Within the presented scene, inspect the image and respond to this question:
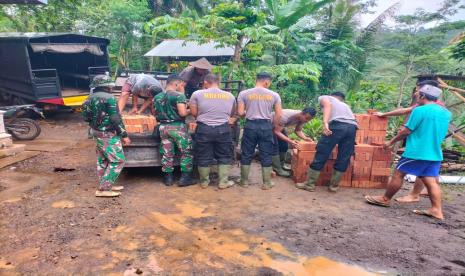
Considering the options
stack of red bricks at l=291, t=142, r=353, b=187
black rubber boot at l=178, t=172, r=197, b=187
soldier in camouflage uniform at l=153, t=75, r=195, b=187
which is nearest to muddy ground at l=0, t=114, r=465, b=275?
black rubber boot at l=178, t=172, r=197, b=187

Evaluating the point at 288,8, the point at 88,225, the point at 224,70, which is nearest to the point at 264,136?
the point at 88,225

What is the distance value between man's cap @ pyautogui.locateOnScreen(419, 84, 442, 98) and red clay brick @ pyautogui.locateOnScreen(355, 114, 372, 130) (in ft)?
3.27

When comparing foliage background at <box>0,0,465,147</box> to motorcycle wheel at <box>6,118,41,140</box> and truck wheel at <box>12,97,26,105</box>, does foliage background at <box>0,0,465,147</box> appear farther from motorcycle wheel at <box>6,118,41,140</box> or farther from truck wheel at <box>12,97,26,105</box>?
motorcycle wheel at <box>6,118,41,140</box>

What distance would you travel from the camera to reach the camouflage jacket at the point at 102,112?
425 centimetres

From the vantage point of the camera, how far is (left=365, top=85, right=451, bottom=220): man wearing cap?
386cm

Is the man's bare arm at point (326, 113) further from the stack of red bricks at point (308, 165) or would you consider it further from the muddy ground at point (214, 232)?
the muddy ground at point (214, 232)

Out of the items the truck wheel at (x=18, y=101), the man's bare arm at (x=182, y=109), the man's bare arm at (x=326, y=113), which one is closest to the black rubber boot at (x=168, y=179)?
the man's bare arm at (x=182, y=109)

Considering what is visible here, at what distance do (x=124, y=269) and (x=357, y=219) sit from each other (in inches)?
108

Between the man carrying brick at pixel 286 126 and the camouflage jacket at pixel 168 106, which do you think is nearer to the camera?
the camouflage jacket at pixel 168 106

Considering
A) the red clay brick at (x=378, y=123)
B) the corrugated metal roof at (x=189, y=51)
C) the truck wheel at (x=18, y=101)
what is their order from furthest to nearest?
1. the corrugated metal roof at (x=189, y=51)
2. the truck wheel at (x=18, y=101)
3. the red clay brick at (x=378, y=123)

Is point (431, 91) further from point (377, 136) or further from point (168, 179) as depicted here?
point (168, 179)

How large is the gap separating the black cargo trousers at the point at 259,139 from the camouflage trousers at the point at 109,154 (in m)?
1.82

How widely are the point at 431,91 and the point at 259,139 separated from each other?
2344 millimetres

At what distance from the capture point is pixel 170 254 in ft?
9.87
